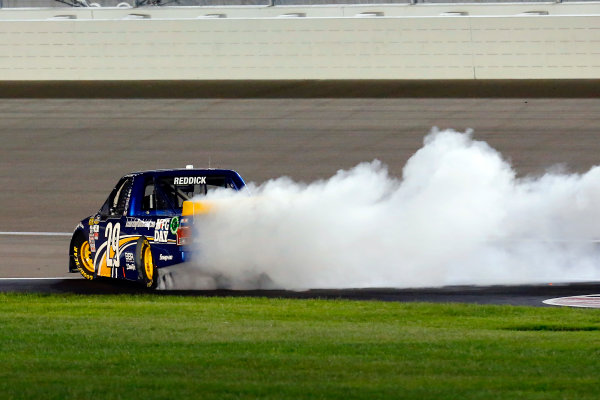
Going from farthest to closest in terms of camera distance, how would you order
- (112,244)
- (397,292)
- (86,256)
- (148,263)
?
(86,256) < (112,244) < (148,263) < (397,292)

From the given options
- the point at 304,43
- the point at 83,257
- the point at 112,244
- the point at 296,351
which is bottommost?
the point at 296,351

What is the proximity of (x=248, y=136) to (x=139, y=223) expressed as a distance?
1920cm

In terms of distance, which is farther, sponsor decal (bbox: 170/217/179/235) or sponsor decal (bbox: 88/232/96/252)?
sponsor decal (bbox: 88/232/96/252)

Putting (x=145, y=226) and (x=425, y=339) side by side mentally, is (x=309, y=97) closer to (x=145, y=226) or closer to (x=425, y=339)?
(x=145, y=226)

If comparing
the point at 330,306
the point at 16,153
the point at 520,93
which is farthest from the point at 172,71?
the point at 330,306

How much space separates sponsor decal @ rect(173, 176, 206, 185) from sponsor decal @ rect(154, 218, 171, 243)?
43.0 inches

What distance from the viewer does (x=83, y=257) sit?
17953mm

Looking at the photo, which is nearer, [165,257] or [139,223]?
[165,257]

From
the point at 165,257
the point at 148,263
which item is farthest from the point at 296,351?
the point at 148,263

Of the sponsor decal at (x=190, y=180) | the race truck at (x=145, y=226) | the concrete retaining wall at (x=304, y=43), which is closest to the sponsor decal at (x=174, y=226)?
the race truck at (x=145, y=226)

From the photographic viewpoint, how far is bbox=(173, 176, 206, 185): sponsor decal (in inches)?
666

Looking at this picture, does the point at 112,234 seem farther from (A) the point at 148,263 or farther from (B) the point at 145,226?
(A) the point at 148,263

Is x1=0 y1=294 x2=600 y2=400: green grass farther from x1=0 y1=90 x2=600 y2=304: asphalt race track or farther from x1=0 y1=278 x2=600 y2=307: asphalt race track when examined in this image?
x1=0 y1=90 x2=600 y2=304: asphalt race track

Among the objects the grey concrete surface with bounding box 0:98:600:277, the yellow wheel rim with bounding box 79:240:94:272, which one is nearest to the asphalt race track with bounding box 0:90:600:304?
the grey concrete surface with bounding box 0:98:600:277
